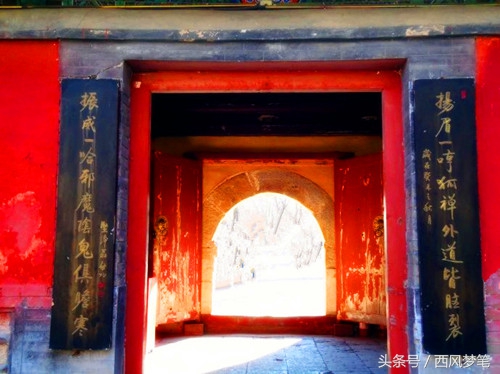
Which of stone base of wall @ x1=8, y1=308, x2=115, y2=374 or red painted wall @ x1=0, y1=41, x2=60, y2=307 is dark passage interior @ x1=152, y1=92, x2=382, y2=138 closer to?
red painted wall @ x1=0, y1=41, x2=60, y2=307

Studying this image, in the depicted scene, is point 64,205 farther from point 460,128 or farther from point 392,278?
point 460,128

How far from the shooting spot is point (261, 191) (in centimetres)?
753

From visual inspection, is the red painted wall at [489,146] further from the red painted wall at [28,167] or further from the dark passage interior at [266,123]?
the red painted wall at [28,167]

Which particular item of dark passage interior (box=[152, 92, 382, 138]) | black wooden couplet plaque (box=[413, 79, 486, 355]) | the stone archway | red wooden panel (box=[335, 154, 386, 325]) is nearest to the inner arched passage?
the stone archway

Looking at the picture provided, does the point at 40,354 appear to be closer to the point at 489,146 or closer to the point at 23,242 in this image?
the point at 23,242

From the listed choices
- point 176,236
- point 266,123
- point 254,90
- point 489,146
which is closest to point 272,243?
point 176,236

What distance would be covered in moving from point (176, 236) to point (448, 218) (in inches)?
159

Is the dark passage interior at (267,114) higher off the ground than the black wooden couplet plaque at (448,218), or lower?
higher

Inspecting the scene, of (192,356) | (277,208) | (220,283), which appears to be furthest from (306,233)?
(192,356)

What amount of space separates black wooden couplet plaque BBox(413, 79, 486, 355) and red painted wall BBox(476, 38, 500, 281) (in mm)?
98

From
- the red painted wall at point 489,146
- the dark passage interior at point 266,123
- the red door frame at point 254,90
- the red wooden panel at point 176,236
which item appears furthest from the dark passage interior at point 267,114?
the red painted wall at point 489,146

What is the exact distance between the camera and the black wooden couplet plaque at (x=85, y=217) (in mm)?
3365

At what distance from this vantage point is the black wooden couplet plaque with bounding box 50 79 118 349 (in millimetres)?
3365

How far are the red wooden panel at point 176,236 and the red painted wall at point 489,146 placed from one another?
12.5 ft
